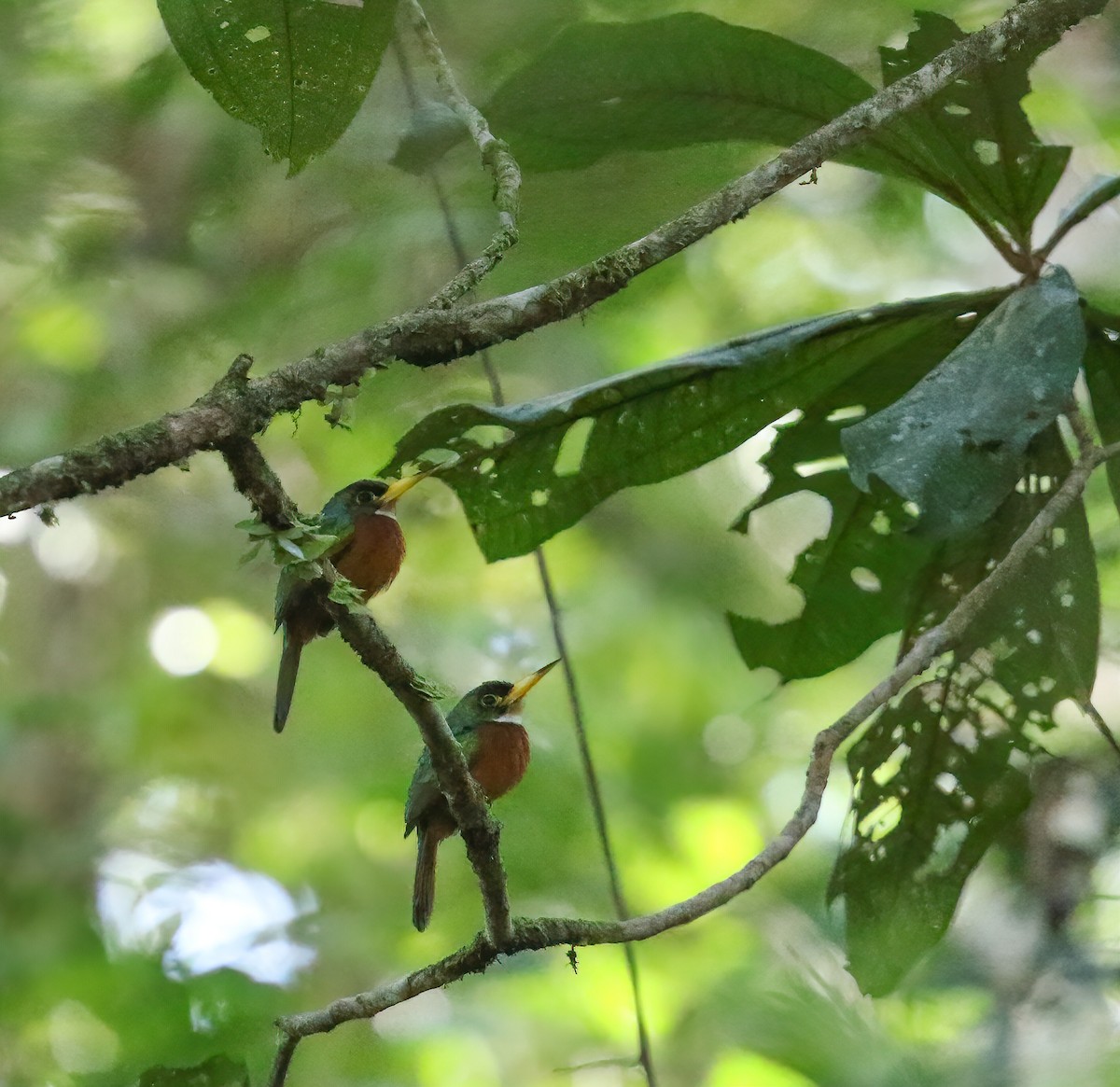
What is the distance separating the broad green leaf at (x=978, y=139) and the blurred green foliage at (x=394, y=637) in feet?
0.57

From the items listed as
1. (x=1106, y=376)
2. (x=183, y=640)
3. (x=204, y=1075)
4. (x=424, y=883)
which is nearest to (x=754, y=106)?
(x=1106, y=376)

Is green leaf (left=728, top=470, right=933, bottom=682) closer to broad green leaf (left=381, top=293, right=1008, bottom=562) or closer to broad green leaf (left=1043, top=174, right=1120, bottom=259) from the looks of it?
broad green leaf (left=381, top=293, right=1008, bottom=562)

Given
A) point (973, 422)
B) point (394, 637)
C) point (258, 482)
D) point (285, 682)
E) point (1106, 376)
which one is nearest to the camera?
point (258, 482)

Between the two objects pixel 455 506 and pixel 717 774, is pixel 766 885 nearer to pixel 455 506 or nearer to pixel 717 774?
pixel 717 774

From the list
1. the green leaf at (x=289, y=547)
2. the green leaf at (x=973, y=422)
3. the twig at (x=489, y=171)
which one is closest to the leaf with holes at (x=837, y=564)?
the green leaf at (x=973, y=422)

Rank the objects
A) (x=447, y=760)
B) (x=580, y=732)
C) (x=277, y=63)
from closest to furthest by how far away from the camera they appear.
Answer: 1. (x=447, y=760)
2. (x=277, y=63)
3. (x=580, y=732)

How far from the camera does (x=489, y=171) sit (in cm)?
113

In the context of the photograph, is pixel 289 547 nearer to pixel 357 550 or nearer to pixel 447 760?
pixel 447 760

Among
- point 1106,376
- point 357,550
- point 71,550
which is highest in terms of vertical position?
point 71,550

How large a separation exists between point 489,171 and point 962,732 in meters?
0.73

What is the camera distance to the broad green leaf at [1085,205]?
111cm

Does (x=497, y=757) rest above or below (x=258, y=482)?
above

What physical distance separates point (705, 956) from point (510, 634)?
568 millimetres

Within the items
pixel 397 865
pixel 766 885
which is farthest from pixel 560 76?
pixel 397 865
